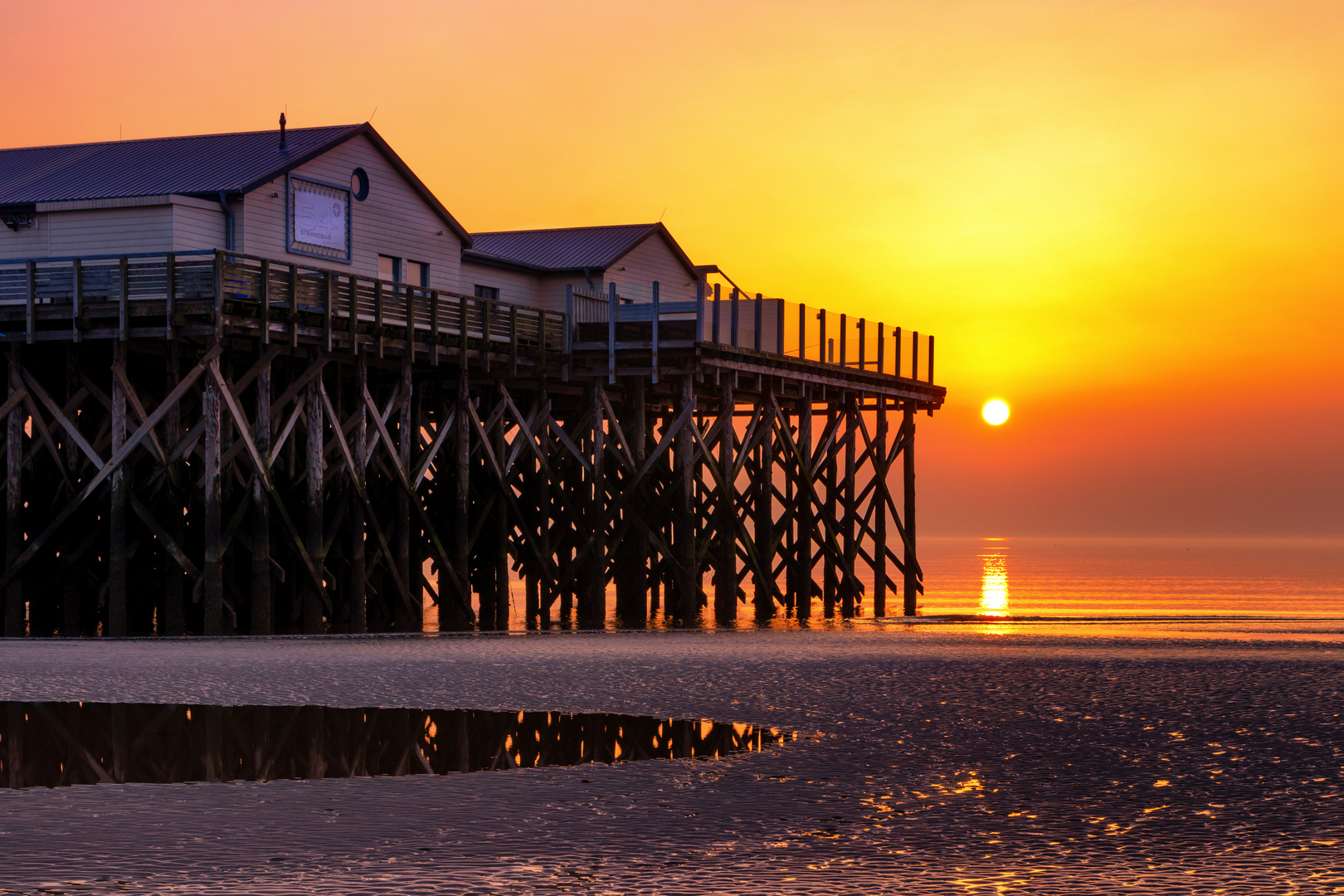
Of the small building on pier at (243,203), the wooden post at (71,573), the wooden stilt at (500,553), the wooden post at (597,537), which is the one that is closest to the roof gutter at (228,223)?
the small building on pier at (243,203)

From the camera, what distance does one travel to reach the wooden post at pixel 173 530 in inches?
962

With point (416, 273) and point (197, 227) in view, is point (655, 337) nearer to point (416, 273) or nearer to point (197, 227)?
point (416, 273)

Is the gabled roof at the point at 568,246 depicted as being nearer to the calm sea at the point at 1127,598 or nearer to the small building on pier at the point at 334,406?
the small building on pier at the point at 334,406

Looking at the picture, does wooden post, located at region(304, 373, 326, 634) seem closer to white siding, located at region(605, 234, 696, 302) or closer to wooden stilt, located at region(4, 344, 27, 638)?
wooden stilt, located at region(4, 344, 27, 638)

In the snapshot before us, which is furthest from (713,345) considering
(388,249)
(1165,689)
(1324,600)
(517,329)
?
(1324,600)

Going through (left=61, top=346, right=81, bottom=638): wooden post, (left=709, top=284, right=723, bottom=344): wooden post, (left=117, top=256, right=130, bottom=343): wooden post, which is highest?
(left=709, top=284, right=723, bottom=344): wooden post

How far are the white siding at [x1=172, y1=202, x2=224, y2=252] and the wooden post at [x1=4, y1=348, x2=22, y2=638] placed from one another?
134 inches

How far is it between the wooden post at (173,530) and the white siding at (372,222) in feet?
11.4

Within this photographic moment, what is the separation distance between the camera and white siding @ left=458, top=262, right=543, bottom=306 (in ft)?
115

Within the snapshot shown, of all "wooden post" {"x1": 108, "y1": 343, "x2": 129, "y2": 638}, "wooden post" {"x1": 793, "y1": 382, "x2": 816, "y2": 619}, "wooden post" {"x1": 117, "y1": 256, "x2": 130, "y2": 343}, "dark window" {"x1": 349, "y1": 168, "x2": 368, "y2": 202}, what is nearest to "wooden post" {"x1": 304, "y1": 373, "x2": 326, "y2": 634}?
"wooden post" {"x1": 108, "y1": 343, "x2": 129, "y2": 638}

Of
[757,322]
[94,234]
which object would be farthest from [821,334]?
[94,234]

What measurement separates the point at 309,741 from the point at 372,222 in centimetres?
2042

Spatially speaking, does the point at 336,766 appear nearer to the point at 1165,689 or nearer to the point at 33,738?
the point at 33,738

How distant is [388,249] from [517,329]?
331 cm
